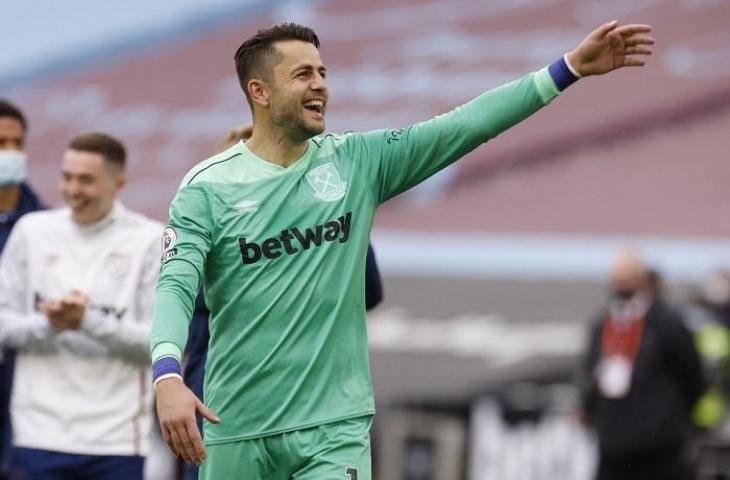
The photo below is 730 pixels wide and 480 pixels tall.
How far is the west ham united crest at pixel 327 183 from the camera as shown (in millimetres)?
6430

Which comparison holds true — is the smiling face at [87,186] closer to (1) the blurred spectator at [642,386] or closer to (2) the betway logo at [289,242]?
(2) the betway logo at [289,242]

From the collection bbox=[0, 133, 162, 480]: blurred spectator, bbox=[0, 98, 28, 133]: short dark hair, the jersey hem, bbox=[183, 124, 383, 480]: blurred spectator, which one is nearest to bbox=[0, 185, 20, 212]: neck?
bbox=[0, 98, 28, 133]: short dark hair

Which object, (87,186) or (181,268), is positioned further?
(87,186)

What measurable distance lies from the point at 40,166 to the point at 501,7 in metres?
6.47

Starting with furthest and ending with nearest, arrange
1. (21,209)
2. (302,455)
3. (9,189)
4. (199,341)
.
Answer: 1. (21,209)
2. (9,189)
3. (199,341)
4. (302,455)

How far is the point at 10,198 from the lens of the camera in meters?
8.98

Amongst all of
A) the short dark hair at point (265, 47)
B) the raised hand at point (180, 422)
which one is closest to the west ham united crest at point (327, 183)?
the short dark hair at point (265, 47)

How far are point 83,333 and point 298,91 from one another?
2069 mm

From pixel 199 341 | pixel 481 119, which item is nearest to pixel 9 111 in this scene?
pixel 199 341

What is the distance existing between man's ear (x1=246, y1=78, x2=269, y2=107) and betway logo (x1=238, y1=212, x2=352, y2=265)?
1.56 feet

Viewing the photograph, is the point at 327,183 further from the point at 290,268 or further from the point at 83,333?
the point at 83,333

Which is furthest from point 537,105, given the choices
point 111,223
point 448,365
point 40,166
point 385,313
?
point 40,166

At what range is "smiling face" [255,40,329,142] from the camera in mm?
6391

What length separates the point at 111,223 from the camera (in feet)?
27.1
